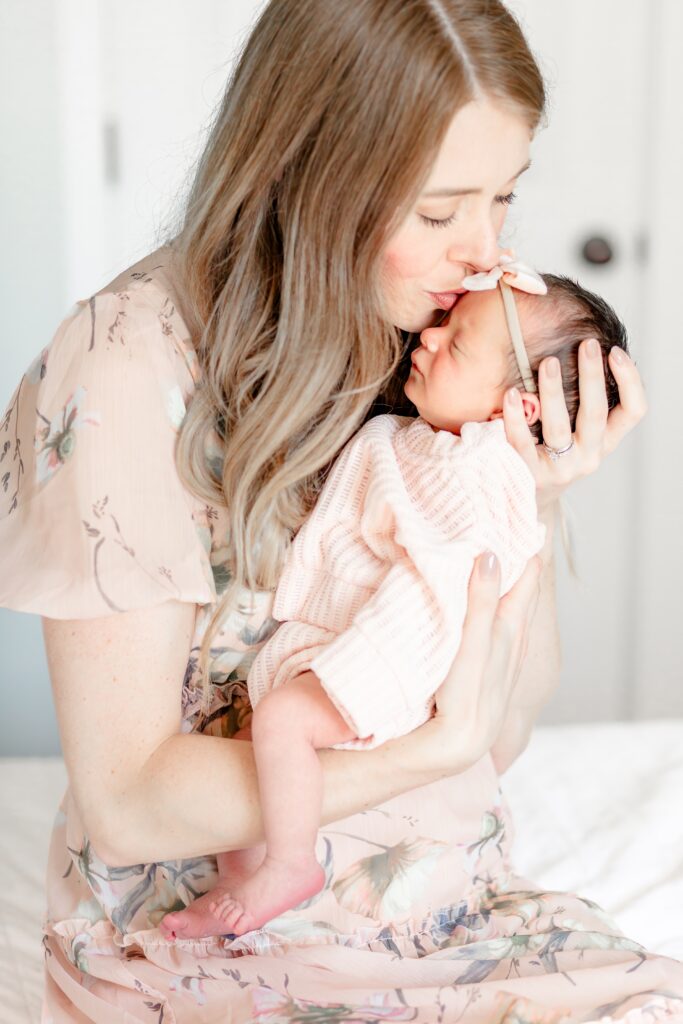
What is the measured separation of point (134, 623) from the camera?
1.11 meters

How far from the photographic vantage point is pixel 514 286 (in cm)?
127

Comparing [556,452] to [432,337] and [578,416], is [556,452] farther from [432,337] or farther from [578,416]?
[432,337]

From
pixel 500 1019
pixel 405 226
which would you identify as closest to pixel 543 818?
pixel 500 1019

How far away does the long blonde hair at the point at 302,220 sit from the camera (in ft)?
3.67

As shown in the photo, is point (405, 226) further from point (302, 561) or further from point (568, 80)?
point (568, 80)

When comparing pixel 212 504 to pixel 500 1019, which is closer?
pixel 500 1019

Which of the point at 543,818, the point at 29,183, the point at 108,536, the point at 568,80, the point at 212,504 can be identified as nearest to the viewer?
the point at 108,536

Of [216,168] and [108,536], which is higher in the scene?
[216,168]

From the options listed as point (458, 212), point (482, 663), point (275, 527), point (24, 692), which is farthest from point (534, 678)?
point (24, 692)

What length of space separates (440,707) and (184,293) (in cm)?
49

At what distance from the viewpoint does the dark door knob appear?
2686 mm

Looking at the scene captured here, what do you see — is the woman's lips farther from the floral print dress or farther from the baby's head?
the floral print dress

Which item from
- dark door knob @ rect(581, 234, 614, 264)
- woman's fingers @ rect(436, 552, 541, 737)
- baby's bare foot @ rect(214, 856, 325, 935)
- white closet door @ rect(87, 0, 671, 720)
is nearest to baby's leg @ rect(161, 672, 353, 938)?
baby's bare foot @ rect(214, 856, 325, 935)

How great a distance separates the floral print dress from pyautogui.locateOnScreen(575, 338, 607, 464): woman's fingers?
0.38 meters
